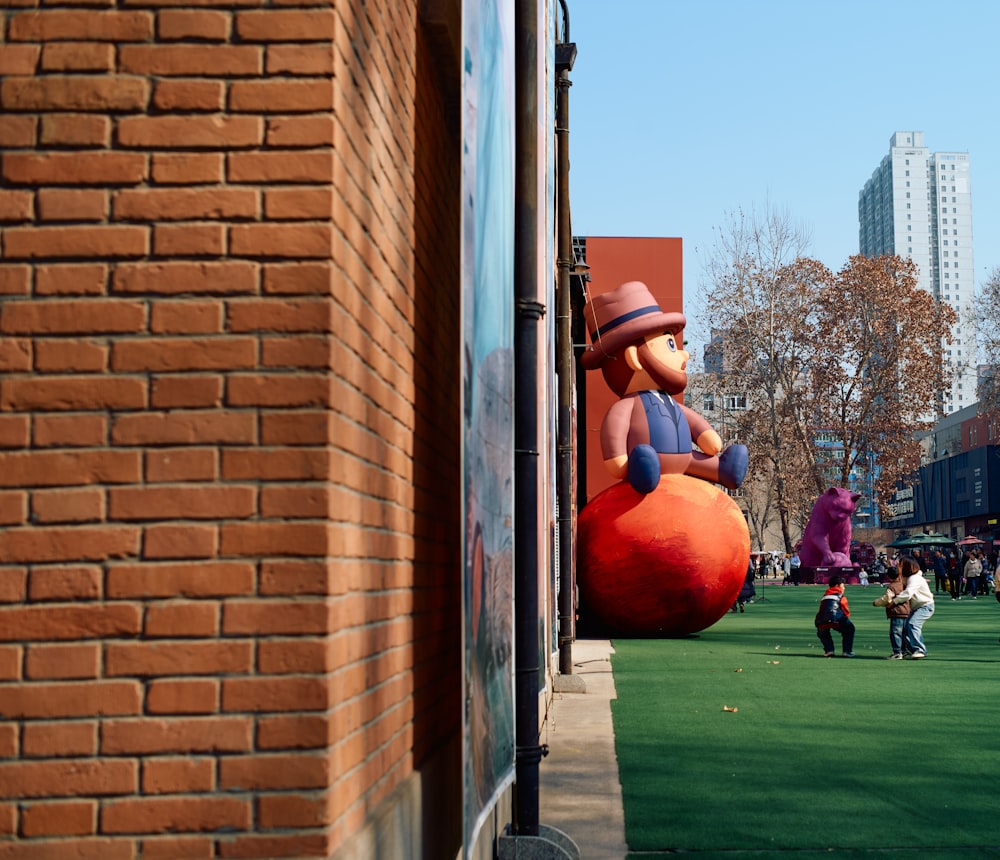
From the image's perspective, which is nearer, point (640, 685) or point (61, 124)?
point (61, 124)

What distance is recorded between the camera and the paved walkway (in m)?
7.20

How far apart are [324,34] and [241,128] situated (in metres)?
0.33

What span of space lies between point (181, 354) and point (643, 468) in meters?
16.9

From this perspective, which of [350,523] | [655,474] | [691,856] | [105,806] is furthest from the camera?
[655,474]

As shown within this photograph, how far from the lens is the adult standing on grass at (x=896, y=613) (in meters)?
18.1

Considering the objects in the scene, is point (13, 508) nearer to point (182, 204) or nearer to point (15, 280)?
point (15, 280)

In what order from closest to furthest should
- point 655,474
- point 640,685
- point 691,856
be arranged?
point 691,856 → point 640,685 → point 655,474

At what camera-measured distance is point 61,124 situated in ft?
10.6

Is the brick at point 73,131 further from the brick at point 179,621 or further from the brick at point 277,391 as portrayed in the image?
the brick at point 179,621

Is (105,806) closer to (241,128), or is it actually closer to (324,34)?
(241,128)

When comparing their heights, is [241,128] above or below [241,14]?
below

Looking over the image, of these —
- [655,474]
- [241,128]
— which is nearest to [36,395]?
[241,128]

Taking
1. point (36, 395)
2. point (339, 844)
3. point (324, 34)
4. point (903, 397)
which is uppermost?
point (903, 397)

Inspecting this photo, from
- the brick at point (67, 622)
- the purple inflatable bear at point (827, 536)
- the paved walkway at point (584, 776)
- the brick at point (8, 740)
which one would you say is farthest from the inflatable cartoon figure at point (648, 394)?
the purple inflatable bear at point (827, 536)
